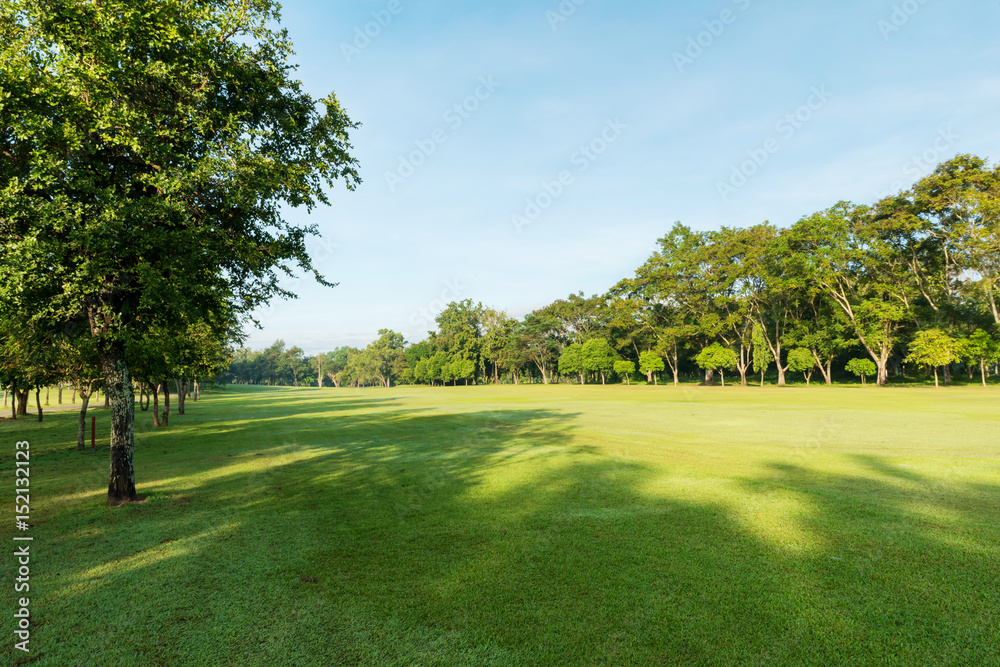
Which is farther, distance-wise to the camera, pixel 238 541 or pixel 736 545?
pixel 238 541

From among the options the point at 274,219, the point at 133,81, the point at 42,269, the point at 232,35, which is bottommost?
the point at 42,269

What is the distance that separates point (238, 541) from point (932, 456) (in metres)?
17.1

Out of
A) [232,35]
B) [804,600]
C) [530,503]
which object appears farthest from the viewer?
[232,35]

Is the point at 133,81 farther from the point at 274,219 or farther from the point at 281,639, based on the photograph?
the point at 281,639

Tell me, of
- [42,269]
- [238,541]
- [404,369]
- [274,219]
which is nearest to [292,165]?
[274,219]

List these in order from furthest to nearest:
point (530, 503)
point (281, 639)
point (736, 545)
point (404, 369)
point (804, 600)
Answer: point (404, 369) < point (530, 503) < point (736, 545) < point (804, 600) < point (281, 639)

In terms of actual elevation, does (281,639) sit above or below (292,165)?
below

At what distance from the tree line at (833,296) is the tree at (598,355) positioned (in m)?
0.29

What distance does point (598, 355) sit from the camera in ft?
294

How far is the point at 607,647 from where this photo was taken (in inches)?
165

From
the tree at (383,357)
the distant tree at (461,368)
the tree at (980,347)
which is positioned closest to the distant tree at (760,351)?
the tree at (980,347)

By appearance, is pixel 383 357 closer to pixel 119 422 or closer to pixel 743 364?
pixel 743 364

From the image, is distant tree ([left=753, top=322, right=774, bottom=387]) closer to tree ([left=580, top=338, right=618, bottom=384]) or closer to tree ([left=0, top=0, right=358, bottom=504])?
tree ([left=580, top=338, right=618, bottom=384])

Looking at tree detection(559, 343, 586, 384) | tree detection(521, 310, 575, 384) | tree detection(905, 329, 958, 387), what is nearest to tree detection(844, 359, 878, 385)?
tree detection(905, 329, 958, 387)
